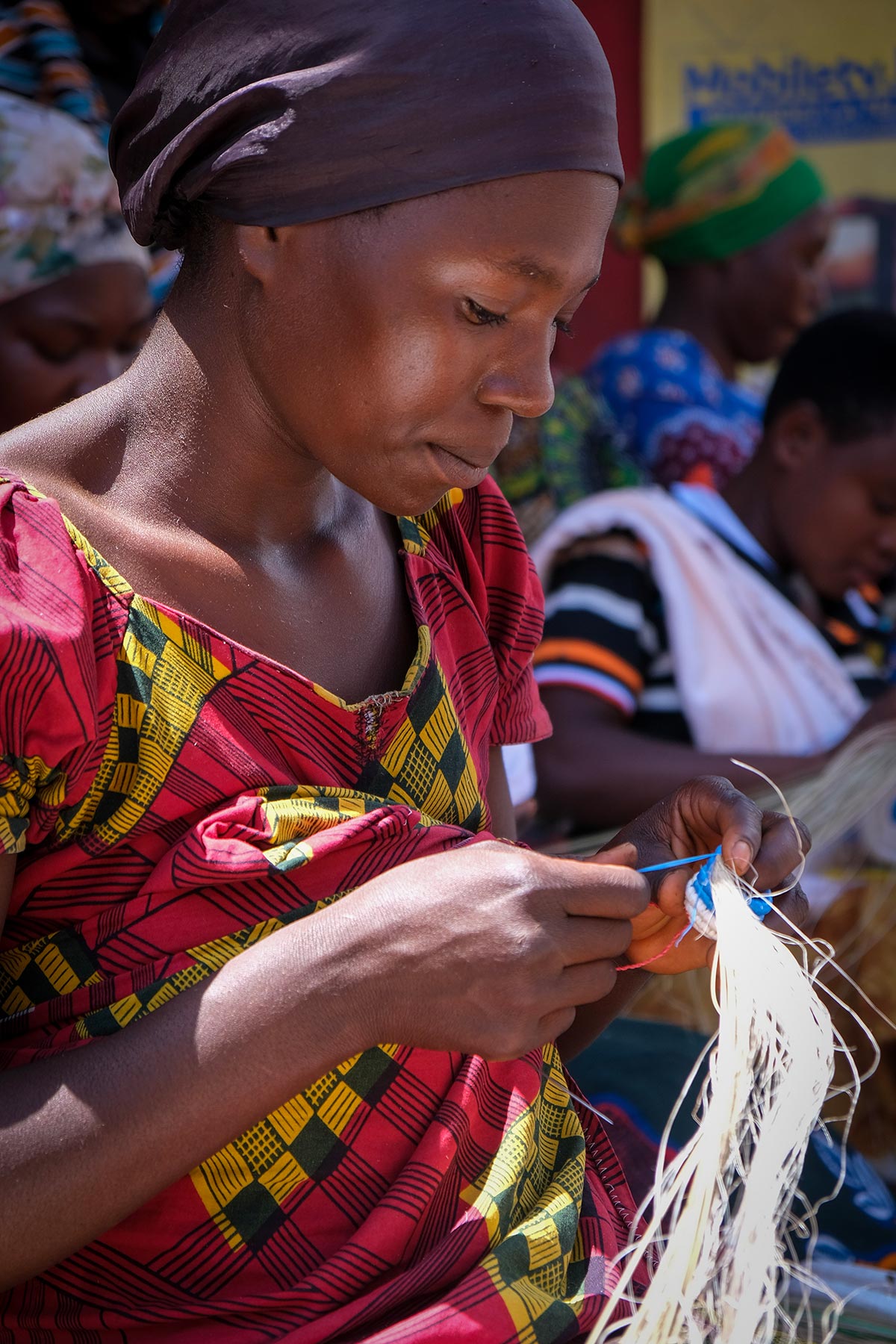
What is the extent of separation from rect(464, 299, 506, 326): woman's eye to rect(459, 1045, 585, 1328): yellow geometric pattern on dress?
716 millimetres

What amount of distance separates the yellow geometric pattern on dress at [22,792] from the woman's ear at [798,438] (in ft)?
8.07

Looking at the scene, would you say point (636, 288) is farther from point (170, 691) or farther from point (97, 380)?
point (170, 691)

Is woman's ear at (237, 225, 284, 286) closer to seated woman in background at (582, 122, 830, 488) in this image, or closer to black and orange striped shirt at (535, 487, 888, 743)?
black and orange striped shirt at (535, 487, 888, 743)

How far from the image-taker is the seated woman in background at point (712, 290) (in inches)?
157

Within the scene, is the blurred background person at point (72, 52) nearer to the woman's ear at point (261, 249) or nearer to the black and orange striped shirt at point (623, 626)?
the black and orange striped shirt at point (623, 626)

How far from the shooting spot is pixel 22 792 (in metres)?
1.07

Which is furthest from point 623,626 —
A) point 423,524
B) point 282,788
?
point 282,788

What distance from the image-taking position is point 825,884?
115 inches

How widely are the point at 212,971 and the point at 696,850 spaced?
564mm

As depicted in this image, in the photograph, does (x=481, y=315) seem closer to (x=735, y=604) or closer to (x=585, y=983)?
(x=585, y=983)

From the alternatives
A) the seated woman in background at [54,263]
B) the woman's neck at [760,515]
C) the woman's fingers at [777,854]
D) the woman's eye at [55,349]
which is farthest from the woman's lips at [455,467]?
the woman's neck at [760,515]

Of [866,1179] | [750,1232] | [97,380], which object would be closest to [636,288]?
[97,380]

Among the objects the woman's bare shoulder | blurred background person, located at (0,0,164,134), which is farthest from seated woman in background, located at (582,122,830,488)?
the woman's bare shoulder

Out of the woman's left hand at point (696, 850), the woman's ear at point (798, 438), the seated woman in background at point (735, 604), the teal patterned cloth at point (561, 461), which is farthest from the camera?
the teal patterned cloth at point (561, 461)
